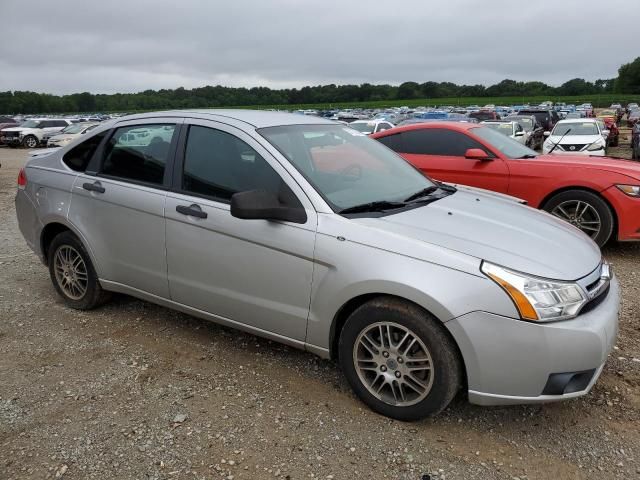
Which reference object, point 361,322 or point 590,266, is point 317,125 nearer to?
point 361,322

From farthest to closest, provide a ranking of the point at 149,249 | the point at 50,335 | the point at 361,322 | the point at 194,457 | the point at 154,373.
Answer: the point at 50,335 → the point at 149,249 → the point at 154,373 → the point at 361,322 → the point at 194,457

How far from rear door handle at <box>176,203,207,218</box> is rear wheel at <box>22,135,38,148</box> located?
2748 centimetres

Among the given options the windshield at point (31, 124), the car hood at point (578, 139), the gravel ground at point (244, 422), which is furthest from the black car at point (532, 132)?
the windshield at point (31, 124)

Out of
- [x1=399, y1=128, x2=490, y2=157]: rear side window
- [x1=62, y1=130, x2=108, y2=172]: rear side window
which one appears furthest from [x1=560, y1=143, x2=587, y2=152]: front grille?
[x1=62, y1=130, x2=108, y2=172]: rear side window

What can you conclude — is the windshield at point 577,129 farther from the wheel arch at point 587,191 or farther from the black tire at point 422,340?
the black tire at point 422,340

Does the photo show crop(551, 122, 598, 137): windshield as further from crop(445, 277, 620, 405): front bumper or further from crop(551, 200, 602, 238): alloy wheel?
crop(445, 277, 620, 405): front bumper

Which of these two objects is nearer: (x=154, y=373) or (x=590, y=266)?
(x=590, y=266)

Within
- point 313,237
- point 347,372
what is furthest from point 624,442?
point 313,237

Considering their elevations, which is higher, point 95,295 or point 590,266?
point 590,266

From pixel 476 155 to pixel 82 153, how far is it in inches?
174

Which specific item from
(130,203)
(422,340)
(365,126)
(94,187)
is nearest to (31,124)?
(365,126)

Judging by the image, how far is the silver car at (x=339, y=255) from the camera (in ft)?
8.27

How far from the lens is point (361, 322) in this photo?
9.22 ft

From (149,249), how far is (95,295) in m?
0.94
